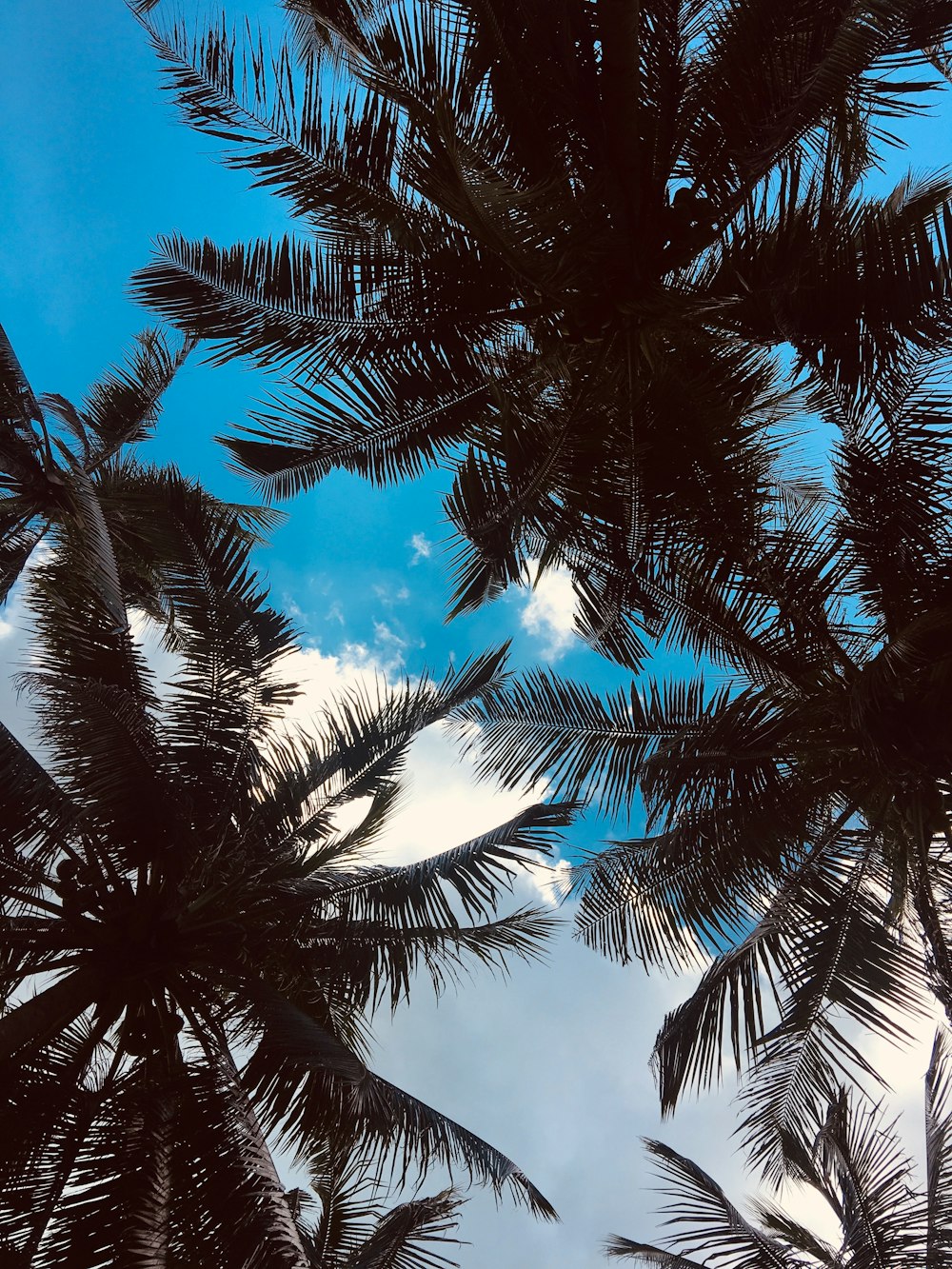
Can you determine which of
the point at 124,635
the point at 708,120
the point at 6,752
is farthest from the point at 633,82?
the point at 6,752

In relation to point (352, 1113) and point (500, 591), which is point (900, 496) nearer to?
point (500, 591)

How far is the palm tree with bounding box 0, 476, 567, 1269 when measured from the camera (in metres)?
5.43

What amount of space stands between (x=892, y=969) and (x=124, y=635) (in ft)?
18.9

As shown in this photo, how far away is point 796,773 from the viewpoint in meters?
6.05

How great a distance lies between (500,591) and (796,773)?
7.98ft

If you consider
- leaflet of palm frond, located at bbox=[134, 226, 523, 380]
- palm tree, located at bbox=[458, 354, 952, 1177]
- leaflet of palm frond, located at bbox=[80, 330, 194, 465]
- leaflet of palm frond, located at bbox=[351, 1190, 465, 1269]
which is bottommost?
leaflet of palm frond, located at bbox=[351, 1190, 465, 1269]

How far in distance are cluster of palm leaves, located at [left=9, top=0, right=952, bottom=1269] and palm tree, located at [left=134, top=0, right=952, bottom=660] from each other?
27mm

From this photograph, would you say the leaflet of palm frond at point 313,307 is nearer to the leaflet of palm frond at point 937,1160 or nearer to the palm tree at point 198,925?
the palm tree at point 198,925

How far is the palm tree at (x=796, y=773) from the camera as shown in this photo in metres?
5.57

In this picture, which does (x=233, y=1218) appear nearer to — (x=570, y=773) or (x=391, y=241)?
(x=570, y=773)

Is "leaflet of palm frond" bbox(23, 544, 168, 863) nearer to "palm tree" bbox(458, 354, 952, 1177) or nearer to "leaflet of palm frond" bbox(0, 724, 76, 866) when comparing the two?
"leaflet of palm frond" bbox(0, 724, 76, 866)

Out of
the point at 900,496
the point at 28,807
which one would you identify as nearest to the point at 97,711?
the point at 28,807

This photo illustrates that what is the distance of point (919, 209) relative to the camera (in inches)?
237

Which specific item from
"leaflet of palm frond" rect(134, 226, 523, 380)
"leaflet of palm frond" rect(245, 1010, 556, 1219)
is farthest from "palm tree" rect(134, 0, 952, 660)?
"leaflet of palm frond" rect(245, 1010, 556, 1219)
